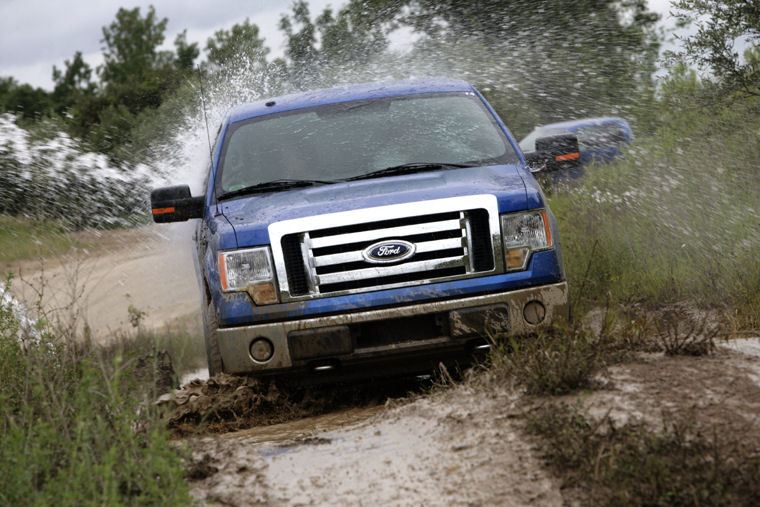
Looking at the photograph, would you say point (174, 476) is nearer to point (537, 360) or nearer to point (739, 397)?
point (537, 360)

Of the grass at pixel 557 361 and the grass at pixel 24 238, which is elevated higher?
the grass at pixel 24 238

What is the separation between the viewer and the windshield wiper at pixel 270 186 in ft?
19.4

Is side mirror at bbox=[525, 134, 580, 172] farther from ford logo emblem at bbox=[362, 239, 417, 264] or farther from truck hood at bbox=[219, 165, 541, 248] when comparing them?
ford logo emblem at bbox=[362, 239, 417, 264]

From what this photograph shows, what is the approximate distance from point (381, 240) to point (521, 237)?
29.9 inches

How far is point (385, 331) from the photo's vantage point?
5199 millimetres

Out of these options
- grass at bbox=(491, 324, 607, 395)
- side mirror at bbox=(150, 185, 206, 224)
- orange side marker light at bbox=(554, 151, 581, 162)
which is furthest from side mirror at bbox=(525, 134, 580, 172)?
side mirror at bbox=(150, 185, 206, 224)

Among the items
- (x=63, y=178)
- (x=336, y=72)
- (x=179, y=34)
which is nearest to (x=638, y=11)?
(x=336, y=72)

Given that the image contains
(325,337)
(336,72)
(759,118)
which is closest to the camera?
(325,337)

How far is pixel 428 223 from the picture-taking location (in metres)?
5.18

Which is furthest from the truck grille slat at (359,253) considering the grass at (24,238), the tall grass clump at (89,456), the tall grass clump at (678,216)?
the grass at (24,238)

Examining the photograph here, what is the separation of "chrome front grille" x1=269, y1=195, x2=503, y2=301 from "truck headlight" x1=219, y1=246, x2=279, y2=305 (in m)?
0.06

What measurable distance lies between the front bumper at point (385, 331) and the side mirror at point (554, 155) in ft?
4.27

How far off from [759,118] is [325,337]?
17.4 feet

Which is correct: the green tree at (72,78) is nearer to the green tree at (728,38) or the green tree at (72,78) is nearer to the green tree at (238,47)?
the green tree at (238,47)
